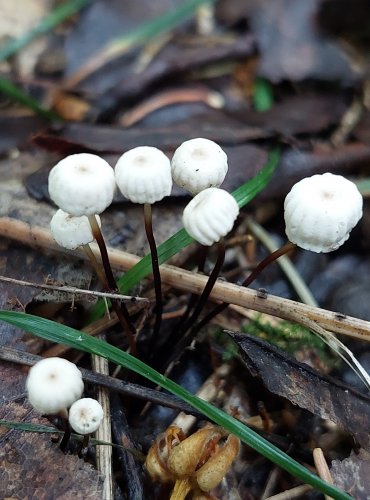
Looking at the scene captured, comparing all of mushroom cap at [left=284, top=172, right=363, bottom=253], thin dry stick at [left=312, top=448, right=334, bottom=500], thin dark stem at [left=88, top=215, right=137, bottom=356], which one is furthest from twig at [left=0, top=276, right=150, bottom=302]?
thin dry stick at [left=312, top=448, right=334, bottom=500]

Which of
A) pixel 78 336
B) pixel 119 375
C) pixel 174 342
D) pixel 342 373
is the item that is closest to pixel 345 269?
pixel 342 373

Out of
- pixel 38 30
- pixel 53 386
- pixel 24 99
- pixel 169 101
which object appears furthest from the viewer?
pixel 38 30

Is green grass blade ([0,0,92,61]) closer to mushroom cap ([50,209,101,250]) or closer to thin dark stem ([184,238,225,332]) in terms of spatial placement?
mushroom cap ([50,209,101,250])

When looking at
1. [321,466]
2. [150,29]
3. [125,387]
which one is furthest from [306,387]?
[150,29]

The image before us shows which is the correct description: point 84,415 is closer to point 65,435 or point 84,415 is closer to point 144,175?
point 65,435

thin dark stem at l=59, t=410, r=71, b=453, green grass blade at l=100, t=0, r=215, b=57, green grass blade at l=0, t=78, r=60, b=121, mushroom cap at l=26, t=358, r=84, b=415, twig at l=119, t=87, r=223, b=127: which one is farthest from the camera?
green grass blade at l=100, t=0, r=215, b=57

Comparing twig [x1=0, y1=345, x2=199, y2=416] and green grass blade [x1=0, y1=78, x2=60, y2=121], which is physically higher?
green grass blade [x1=0, y1=78, x2=60, y2=121]

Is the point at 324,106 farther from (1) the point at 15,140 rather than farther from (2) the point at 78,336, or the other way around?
(2) the point at 78,336
